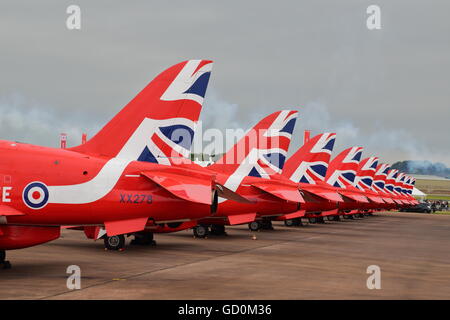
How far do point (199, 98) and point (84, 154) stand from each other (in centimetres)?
353

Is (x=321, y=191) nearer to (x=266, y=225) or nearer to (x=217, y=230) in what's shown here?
(x=266, y=225)

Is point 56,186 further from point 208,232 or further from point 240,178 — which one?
point 208,232

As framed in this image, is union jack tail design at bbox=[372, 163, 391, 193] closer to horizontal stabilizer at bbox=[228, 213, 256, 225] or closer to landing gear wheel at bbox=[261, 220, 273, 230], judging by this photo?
landing gear wheel at bbox=[261, 220, 273, 230]

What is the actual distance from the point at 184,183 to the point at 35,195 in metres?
3.44

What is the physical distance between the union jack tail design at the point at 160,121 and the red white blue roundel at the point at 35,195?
68.0 inches

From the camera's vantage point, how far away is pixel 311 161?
3541cm

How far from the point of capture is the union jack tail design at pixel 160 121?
16.5m

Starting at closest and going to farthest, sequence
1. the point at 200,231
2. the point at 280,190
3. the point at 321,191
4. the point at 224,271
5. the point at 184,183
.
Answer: the point at 184,183 → the point at 224,271 → the point at 280,190 → the point at 200,231 → the point at 321,191

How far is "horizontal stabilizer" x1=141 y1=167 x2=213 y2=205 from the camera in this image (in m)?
15.1

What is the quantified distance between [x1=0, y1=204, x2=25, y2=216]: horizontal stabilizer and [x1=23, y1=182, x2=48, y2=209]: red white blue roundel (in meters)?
0.28

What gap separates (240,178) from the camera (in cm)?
2661

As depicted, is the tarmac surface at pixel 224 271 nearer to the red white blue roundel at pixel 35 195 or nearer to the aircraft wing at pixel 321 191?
the red white blue roundel at pixel 35 195

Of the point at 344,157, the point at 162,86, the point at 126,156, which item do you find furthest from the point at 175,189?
the point at 344,157

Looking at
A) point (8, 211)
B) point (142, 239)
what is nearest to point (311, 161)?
point (142, 239)
